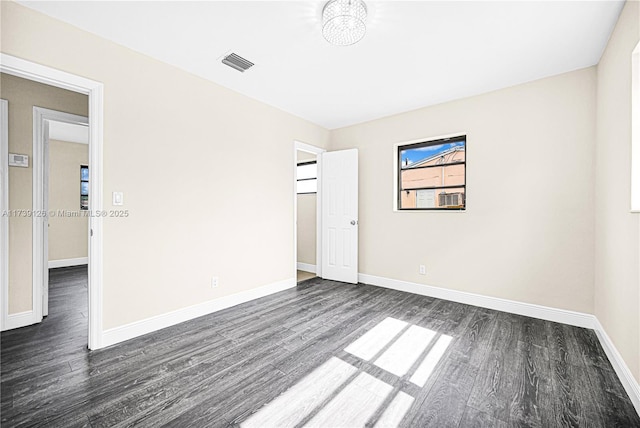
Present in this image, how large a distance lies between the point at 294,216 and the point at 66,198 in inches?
210

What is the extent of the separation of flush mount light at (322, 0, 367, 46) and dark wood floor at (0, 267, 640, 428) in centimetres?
256

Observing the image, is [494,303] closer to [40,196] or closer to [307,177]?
[307,177]

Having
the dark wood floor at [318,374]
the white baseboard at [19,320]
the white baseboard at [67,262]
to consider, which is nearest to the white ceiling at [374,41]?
the dark wood floor at [318,374]

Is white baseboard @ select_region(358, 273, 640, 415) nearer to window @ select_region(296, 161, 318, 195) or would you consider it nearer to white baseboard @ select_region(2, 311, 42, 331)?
window @ select_region(296, 161, 318, 195)

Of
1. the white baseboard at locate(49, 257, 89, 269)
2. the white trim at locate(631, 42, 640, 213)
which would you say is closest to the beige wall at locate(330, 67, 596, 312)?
the white trim at locate(631, 42, 640, 213)

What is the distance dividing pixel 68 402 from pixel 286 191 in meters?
3.05

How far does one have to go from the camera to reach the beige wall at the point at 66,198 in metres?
5.74

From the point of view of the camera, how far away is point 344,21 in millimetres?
2023

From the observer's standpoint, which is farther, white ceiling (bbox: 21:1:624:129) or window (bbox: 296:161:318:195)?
window (bbox: 296:161:318:195)

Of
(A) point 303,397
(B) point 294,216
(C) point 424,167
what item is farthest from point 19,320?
(C) point 424,167

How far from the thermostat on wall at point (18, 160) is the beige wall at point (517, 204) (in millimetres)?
4425

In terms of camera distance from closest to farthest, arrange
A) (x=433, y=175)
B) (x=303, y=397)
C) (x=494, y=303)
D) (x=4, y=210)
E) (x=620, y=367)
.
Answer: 1. (x=303, y=397)
2. (x=620, y=367)
3. (x=4, y=210)
4. (x=494, y=303)
5. (x=433, y=175)

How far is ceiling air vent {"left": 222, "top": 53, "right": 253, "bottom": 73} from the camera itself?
8.74 feet

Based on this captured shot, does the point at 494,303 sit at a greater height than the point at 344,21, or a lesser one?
lesser
